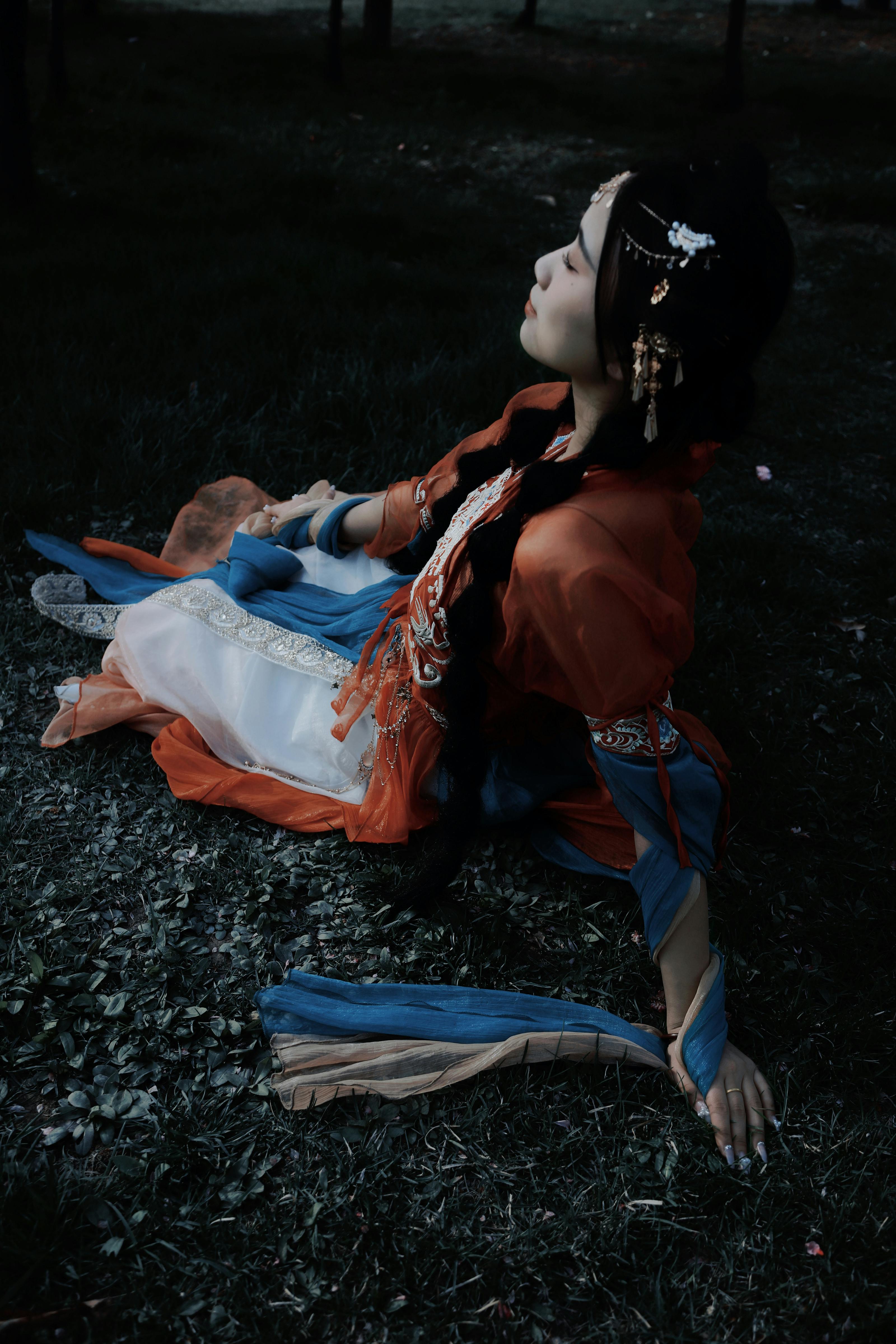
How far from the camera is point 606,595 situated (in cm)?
149

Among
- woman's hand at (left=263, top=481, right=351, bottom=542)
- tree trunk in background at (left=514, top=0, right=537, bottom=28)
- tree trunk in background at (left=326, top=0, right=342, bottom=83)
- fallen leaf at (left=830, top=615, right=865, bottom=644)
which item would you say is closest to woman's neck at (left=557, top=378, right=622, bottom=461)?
woman's hand at (left=263, top=481, right=351, bottom=542)

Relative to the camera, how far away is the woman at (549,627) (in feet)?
4.69

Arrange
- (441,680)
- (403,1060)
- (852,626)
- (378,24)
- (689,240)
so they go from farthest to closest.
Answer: (378,24) < (852,626) < (441,680) < (403,1060) < (689,240)

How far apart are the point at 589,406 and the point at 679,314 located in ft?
0.89

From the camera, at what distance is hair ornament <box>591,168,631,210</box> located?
1467 millimetres

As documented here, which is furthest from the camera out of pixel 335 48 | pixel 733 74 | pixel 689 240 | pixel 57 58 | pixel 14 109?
pixel 733 74

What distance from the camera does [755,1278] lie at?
152cm

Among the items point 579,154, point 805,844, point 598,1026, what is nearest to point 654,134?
point 579,154

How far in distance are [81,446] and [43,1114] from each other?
2.48m

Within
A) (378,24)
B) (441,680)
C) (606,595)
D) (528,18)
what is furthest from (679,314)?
(528,18)

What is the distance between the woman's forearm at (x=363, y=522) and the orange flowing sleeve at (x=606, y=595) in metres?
0.78

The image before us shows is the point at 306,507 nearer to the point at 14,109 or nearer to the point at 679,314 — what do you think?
the point at 679,314

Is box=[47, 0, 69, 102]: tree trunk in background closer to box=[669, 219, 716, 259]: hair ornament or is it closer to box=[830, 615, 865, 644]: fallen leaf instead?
box=[830, 615, 865, 644]: fallen leaf

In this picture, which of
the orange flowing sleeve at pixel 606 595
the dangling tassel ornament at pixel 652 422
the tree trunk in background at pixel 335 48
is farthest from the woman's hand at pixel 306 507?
the tree trunk in background at pixel 335 48
